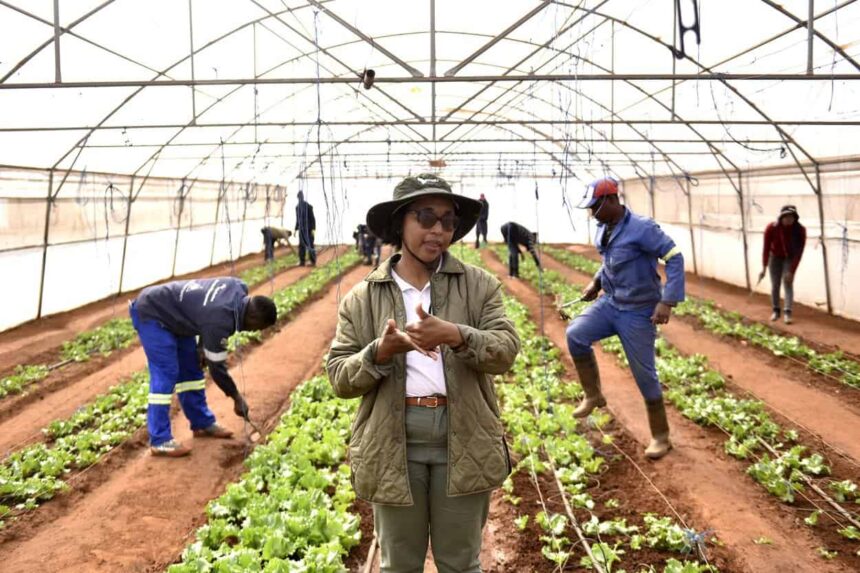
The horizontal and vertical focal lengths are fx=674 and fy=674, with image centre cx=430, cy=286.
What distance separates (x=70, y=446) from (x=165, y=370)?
4.73ft

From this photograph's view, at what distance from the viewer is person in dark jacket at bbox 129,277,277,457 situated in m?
5.48

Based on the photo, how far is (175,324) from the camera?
5707mm

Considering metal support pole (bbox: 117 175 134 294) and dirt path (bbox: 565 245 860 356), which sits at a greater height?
metal support pole (bbox: 117 175 134 294)

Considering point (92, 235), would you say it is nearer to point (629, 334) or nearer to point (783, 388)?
point (629, 334)

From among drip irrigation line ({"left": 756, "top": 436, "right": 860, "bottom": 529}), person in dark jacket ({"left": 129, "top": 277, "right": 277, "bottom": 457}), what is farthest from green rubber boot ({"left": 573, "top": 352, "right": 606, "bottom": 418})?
person in dark jacket ({"left": 129, "top": 277, "right": 277, "bottom": 457})

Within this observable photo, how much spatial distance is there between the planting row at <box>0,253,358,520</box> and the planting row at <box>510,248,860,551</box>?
3.90 m

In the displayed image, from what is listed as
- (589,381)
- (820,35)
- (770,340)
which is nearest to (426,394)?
(589,381)

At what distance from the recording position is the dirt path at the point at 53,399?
6.90 meters

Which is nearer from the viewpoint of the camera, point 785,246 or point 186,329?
point 186,329

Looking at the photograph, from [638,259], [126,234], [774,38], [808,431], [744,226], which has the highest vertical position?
[774,38]

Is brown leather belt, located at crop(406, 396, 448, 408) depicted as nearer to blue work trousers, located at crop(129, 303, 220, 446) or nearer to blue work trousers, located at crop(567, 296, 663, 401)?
blue work trousers, located at crop(567, 296, 663, 401)

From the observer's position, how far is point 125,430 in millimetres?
6805

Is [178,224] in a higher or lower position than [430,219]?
higher

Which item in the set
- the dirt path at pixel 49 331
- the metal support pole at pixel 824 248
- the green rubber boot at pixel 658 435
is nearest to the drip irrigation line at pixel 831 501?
the green rubber boot at pixel 658 435
